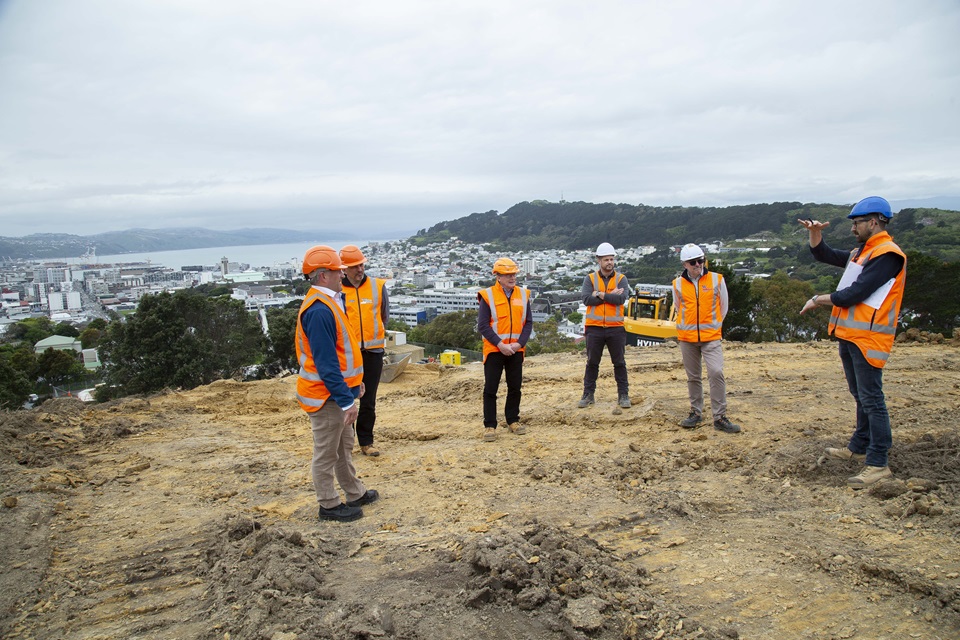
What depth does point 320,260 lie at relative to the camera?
12.7 ft

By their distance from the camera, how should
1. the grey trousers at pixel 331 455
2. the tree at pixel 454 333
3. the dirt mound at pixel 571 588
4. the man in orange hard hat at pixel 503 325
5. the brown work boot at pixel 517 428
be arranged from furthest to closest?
the tree at pixel 454 333, the brown work boot at pixel 517 428, the man in orange hard hat at pixel 503 325, the grey trousers at pixel 331 455, the dirt mound at pixel 571 588

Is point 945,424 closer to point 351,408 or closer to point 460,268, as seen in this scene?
point 351,408

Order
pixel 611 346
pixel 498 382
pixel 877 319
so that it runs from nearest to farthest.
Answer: pixel 877 319, pixel 498 382, pixel 611 346

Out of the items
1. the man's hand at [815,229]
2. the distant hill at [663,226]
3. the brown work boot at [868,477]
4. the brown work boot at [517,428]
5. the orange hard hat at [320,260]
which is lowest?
the brown work boot at [517,428]

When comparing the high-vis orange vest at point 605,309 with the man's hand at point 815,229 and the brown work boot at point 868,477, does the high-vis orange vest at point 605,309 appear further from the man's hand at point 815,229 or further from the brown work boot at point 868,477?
the brown work boot at point 868,477

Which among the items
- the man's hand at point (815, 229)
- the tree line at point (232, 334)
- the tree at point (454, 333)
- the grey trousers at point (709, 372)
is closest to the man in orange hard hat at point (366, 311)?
the grey trousers at point (709, 372)

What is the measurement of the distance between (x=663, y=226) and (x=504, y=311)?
108 metres

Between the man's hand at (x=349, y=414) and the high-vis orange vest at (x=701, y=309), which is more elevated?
the high-vis orange vest at (x=701, y=309)

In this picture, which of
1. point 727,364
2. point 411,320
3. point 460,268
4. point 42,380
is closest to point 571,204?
point 460,268

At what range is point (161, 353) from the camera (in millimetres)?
20391

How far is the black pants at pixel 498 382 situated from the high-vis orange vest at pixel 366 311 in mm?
1230

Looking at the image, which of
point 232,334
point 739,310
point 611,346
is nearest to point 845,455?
point 611,346

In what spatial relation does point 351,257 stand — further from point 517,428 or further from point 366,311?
point 517,428

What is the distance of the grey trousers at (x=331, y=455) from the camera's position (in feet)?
13.1
